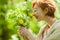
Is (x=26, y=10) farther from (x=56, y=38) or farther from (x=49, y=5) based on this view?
(x=56, y=38)

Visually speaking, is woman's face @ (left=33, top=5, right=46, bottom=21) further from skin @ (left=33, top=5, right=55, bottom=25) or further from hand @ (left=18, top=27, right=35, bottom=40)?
hand @ (left=18, top=27, right=35, bottom=40)

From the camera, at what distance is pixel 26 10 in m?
3.05

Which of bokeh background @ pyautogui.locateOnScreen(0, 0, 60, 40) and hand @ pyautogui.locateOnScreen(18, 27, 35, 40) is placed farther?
bokeh background @ pyautogui.locateOnScreen(0, 0, 60, 40)

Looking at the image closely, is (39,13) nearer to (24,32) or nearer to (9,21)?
(24,32)

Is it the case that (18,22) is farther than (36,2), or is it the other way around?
(18,22)

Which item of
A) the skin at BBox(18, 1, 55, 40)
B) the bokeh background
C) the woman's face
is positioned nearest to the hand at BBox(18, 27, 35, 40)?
the skin at BBox(18, 1, 55, 40)

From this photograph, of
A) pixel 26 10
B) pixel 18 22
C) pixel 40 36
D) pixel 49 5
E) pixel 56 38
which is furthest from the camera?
pixel 26 10

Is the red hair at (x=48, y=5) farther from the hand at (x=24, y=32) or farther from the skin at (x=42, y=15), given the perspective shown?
the hand at (x=24, y=32)

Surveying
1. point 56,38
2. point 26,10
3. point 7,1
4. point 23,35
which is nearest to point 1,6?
point 7,1

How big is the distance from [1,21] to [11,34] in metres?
0.22

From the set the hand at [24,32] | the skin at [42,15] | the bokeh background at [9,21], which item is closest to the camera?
the skin at [42,15]

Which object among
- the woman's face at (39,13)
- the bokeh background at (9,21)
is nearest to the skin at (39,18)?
the woman's face at (39,13)

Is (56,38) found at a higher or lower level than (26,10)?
higher

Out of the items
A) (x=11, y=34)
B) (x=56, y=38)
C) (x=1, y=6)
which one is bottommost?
(x=11, y=34)
